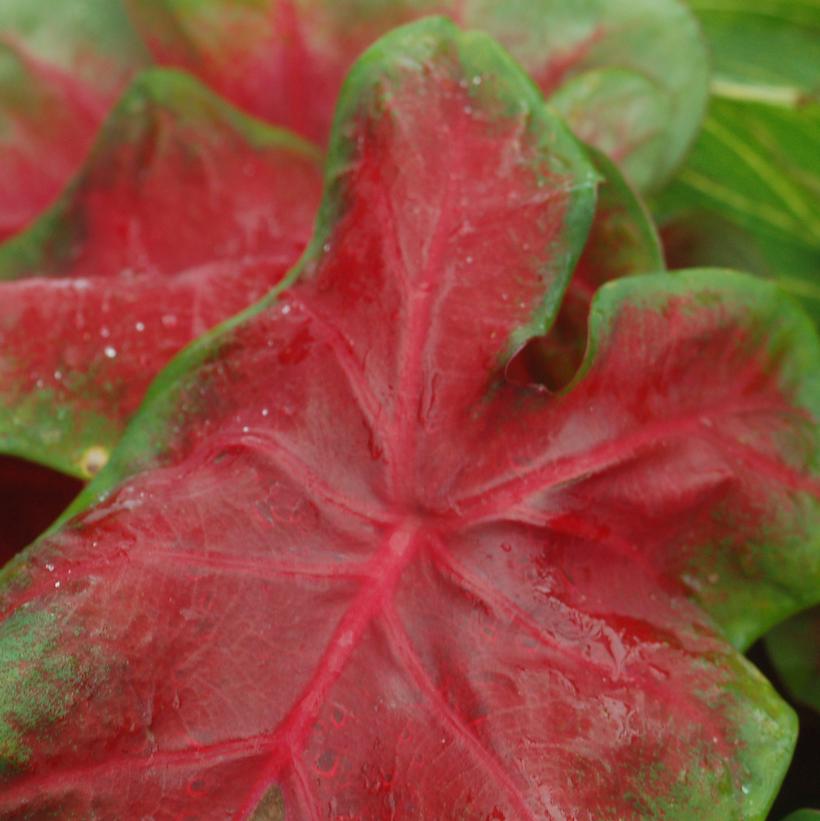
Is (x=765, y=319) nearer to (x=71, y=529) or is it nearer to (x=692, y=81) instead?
(x=692, y=81)

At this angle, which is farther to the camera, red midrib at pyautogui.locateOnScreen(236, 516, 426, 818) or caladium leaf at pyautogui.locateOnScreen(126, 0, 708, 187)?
caladium leaf at pyautogui.locateOnScreen(126, 0, 708, 187)

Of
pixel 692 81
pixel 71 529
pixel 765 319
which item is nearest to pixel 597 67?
pixel 692 81

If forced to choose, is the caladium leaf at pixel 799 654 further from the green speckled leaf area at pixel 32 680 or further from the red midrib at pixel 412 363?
the green speckled leaf area at pixel 32 680

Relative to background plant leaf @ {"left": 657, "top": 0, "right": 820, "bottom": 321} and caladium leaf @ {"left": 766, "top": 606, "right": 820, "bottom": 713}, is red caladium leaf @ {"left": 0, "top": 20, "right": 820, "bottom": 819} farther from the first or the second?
background plant leaf @ {"left": 657, "top": 0, "right": 820, "bottom": 321}

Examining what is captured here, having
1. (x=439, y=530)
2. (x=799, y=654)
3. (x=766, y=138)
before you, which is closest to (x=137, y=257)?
(x=439, y=530)

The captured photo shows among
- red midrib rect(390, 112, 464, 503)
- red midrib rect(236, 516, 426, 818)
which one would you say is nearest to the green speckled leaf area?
red midrib rect(236, 516, 426, 818)

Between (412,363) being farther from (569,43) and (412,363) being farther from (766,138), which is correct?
(766,138)

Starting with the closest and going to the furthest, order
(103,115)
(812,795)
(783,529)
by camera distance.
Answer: (783,529), (812,795), (103,115)
